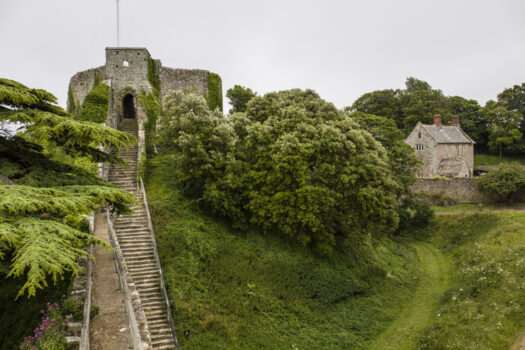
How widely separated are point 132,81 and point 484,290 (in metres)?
27.9

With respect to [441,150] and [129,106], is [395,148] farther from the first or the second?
[129,106]

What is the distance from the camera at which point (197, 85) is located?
3219cm

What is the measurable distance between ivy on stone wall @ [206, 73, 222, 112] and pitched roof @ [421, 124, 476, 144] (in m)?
31.0

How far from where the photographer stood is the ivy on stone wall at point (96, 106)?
88.3 ft

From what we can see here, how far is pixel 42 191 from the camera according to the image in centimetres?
934

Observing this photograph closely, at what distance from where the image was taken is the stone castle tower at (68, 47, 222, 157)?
2984 cm

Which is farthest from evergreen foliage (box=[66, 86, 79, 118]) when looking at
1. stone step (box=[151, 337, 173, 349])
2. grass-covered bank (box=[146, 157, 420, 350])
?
stone step (box=[151, 337, 173, 349])

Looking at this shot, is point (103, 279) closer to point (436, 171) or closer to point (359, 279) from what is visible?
point (359, 279)

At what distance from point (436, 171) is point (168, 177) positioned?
1494 inches

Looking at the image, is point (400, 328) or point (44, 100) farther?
point (400, 328)

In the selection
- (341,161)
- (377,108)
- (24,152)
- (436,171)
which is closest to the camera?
(24,152)

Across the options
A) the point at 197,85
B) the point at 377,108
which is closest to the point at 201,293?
the point at 197,85

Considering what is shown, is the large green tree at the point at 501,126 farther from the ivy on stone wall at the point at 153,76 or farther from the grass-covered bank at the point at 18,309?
the grass-covered bank at the point at 18,309

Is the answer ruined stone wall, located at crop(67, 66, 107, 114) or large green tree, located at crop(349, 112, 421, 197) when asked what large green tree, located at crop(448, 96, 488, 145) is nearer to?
large green tree, located at crop(349, 112, 421, 197)
